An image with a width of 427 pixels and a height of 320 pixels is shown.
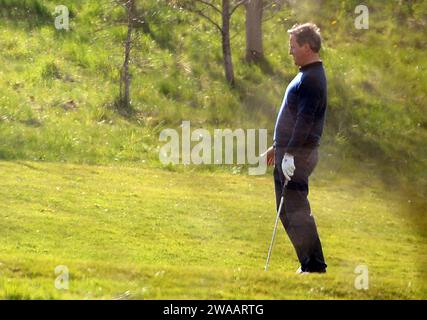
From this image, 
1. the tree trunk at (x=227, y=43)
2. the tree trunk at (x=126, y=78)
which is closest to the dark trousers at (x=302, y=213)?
the tree trunk at (x=126, y=78)

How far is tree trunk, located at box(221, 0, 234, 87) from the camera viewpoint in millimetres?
22984

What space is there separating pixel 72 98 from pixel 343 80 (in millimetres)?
7359

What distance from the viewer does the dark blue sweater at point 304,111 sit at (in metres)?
8.52

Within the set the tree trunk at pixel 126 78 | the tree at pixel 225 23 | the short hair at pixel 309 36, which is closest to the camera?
the short hair at pixel 309 36

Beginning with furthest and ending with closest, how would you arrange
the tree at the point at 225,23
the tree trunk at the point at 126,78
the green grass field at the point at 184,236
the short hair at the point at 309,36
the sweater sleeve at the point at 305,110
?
1. the tree at the point at 225,23
2. the tree trunk at the point at 126,78
3. the short hair at the point at 309,36
4. the sweater sleeve at the point at 305,110
5. the green grass field at the point at 184,236

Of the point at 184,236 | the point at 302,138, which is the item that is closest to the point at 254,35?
the point at 184,236

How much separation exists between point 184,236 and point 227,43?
11.3 meters

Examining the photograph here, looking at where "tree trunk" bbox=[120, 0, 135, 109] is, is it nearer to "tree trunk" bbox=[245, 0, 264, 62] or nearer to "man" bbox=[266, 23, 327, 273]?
"tree trunk" bbox=[245, 0, 264, 62]

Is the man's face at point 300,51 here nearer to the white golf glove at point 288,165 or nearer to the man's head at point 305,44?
the man's head at point 305,44

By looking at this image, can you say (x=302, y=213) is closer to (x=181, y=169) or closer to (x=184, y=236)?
(x=184, y=236)

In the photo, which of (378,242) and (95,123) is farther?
(95,123)
